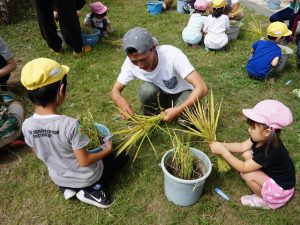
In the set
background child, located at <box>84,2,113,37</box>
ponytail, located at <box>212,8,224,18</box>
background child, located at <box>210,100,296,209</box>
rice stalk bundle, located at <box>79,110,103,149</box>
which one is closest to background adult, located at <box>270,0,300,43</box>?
ponytail, located at <box>212,8,224,18</box>

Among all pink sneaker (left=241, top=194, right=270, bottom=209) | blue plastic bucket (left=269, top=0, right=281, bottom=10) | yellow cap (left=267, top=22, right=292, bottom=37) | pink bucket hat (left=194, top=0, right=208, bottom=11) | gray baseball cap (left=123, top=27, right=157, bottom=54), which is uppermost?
gray baseball cap (left=123, top=27, right=157, bottom=54)

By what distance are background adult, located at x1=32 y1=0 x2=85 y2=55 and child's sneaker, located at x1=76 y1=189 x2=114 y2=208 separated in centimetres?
300

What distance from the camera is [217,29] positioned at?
5.11 meters

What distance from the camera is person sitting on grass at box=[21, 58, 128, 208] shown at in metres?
2.03

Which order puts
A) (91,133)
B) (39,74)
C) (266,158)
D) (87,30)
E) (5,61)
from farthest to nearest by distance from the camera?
1. (87,30)
2. (5,61)
3. (91,133)
4. (266,158)
5. (39,74)

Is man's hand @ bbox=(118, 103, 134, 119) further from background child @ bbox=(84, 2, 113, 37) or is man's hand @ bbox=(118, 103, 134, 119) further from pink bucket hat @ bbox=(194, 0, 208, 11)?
pink bucket hat @ bbox=(194, 0, 208, 11)

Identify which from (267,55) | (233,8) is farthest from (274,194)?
(233,8)

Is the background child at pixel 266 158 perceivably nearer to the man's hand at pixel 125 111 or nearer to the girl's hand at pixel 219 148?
the girl's hand at pixel 219 148

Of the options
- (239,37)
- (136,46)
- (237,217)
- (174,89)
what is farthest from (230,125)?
(239,37)

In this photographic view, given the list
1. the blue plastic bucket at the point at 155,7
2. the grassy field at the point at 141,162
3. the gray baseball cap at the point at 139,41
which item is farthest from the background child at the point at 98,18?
the gray baseball cap at the point at 139,41

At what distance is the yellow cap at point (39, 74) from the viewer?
6.49ft

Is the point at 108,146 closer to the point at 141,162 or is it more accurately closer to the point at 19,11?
the point at 141,162

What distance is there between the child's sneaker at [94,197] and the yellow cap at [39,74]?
3.28ft

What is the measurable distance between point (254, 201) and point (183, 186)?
0.67m
